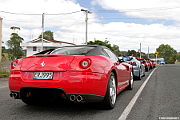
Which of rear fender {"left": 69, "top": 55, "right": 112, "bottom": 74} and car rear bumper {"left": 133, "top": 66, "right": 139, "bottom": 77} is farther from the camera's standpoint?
car rear bumper {"left": 133, "top": 66, "right": 139, "bottom": 77}

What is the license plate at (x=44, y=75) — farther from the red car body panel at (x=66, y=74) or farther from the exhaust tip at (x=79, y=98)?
the exhaust tip at (x=79, y=98)

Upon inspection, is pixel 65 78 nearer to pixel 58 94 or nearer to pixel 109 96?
pixel 58 94

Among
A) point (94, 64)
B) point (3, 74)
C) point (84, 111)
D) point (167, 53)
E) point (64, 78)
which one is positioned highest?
point (167, 53)

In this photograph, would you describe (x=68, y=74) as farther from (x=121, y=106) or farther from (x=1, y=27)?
(x=1, y=27)

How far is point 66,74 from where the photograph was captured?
11.0 ft

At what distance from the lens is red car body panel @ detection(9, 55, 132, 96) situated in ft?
10.9

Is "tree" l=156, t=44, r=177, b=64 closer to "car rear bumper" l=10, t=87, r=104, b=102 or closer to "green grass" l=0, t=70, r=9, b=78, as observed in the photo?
"green grass" l=0, t=70, r=9, b=78

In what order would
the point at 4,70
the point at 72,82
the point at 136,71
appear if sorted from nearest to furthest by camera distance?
the point at 72,82 → the point at 136,71 → the point at 4,70

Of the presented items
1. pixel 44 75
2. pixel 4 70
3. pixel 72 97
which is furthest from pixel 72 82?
pixel 4 70

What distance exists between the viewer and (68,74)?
11.0ft

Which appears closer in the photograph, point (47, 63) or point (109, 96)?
point (47, 63)

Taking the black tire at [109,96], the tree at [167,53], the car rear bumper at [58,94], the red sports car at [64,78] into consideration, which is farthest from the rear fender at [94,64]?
the tree at [167,53]

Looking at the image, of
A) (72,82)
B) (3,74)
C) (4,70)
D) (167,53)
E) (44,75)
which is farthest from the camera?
(167,53)

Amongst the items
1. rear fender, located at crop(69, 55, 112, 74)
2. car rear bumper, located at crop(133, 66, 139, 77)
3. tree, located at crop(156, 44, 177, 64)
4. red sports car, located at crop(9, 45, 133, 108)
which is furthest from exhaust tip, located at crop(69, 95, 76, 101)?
tree, located at crop(156, 44, 177, 64)
